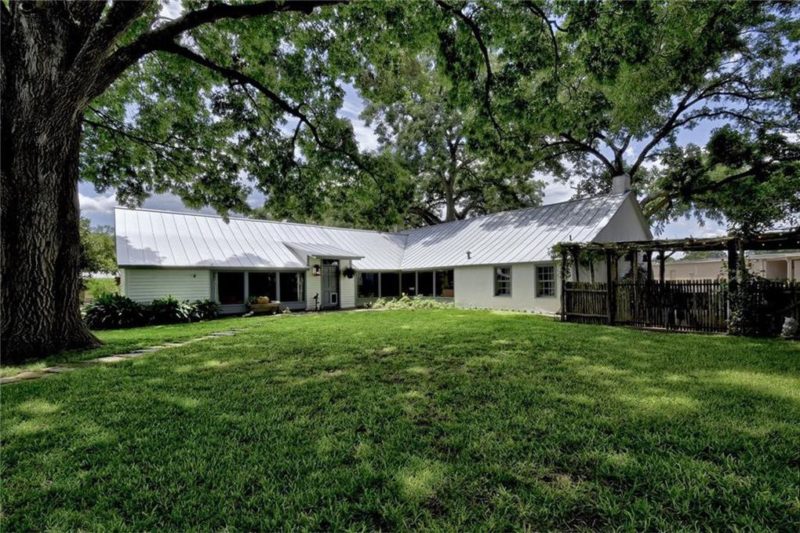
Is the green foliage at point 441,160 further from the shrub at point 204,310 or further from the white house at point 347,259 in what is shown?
the shrub at point 204,310

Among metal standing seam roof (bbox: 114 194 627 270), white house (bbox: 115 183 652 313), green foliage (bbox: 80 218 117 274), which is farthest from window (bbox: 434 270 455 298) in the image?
green foliage (bbox: 80 218 117 274)

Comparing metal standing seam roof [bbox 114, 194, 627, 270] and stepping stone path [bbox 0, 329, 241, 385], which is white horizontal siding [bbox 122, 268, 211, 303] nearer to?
metal standing seam roof [bbox 114, 194, 627, 270]

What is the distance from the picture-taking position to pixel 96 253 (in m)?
31.4

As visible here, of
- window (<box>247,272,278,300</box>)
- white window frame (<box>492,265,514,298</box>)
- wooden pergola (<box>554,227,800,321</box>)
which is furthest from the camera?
window (<box>247,272,278,300</box>)

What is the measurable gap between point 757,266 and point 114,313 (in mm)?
37777

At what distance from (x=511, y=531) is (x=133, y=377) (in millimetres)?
5672

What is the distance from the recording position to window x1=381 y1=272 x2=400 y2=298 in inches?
857

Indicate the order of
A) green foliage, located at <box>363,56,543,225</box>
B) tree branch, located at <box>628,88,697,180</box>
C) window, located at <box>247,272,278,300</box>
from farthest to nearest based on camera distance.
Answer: green foliage, located at <box>363,56,543,225</box>, tree branch, located at <box>628,88,697,180</box>, window, located at <box>247,272,278,300</box>

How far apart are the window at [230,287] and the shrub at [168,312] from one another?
7.66ft

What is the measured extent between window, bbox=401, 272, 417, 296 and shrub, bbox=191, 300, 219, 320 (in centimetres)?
1060

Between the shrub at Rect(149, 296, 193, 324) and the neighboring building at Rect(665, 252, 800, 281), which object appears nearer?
the shrub at Rect(149, 296, 193, 324)

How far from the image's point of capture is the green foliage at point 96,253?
29562 mm

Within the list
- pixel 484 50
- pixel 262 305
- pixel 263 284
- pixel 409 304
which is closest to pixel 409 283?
pixel 409 304

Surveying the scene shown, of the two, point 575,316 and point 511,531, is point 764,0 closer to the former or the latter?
point 575,316
